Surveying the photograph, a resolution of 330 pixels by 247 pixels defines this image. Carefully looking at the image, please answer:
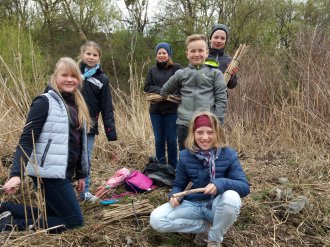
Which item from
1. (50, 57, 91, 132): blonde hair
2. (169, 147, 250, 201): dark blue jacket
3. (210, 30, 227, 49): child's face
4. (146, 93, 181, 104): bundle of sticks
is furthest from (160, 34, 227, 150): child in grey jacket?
(50, 57, 91, 132): blonde hair

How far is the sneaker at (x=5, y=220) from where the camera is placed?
2260 mm

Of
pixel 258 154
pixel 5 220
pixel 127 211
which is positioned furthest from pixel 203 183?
pixel 258 154

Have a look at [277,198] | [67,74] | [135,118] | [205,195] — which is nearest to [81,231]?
[205,195]

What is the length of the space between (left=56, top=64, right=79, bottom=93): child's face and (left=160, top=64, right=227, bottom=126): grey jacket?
2.93ft

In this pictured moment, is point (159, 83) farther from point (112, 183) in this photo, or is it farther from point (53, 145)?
point (53, 145)

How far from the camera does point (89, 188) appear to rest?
10.4 ft

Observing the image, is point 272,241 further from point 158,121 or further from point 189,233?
point 158,121

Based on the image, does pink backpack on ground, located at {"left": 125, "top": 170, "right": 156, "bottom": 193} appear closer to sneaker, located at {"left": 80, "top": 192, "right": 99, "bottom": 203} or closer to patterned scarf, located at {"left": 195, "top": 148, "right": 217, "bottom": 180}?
sneaker, located at {"left": 80, "top": 192, "right": 99, "bottom": 203}

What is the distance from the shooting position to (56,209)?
7.66 ft

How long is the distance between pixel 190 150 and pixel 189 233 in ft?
1.76

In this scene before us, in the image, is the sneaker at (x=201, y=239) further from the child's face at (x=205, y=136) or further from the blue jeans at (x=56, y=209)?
the blue jeans at (x=56, y=209)

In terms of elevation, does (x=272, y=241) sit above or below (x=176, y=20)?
below

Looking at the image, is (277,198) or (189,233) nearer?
(189,233)

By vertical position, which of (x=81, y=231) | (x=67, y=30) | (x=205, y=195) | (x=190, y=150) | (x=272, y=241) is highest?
(x=67, y=30)
